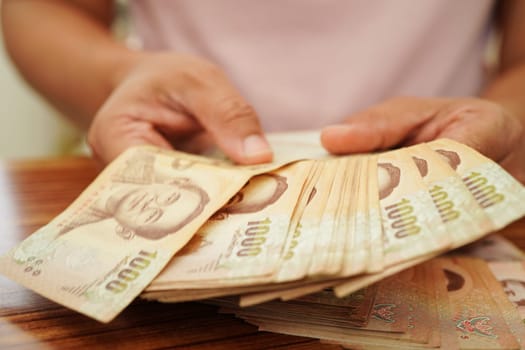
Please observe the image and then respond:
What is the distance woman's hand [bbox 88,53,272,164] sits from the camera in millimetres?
708

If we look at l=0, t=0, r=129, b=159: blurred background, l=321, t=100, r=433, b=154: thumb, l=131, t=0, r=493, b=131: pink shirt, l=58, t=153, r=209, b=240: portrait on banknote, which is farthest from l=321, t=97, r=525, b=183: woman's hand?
l=0, t=0, r=129, b=159: blurred background

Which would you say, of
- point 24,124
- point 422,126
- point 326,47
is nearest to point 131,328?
point 422,126

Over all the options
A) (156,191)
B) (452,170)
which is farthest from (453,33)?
(156,191)

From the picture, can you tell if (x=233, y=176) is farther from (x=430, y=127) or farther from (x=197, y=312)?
(x=430, y=127)

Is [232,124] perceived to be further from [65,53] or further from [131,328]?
[65,53]

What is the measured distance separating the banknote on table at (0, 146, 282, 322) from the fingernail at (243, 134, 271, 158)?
0.05 metres

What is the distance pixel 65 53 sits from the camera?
3.39 ft

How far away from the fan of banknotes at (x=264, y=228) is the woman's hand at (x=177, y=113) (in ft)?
0.28

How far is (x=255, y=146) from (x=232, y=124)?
0.14 ft

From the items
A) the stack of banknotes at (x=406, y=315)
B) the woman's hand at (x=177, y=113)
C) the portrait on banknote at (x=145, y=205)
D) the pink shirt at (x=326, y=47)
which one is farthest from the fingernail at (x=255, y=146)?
the pink shirt at (x=326, y=47)

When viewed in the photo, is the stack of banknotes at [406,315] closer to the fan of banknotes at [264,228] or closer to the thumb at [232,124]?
the fan of banknotes at [264,228]

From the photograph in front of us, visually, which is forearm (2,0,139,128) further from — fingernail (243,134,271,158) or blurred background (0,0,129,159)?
blurred background (0,0,129,159)

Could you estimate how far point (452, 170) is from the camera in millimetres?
519

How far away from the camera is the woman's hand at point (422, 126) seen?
652mm
